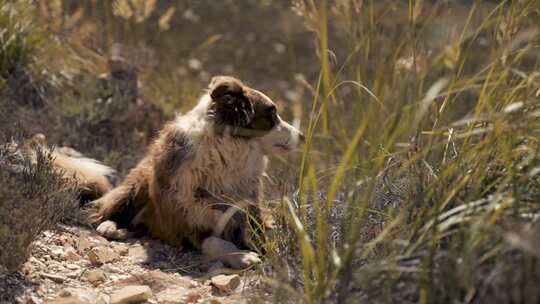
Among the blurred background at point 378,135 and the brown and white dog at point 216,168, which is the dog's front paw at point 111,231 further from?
the blurred background at point 378,135

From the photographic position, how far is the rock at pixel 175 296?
3285 mm

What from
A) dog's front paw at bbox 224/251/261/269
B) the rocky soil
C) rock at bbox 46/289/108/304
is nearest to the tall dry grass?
the rocky soil

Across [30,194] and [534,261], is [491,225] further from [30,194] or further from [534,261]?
[30,194]

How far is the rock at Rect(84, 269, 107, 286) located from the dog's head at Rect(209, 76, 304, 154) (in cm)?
123

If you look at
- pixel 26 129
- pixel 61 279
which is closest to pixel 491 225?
pixel 61 279

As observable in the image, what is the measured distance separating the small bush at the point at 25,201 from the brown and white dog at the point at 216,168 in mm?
602

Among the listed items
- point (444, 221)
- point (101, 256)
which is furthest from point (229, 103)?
point (444, 221)

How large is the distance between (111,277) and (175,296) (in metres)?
0.49

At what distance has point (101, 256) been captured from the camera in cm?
388

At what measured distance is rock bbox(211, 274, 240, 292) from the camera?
346cm

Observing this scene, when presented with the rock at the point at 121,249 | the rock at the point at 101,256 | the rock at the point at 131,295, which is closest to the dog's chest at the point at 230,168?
the rock at the point at 121,249

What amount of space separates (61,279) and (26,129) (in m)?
2.51

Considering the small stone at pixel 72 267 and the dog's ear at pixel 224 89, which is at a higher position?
the dog's ear at pixel 224 89

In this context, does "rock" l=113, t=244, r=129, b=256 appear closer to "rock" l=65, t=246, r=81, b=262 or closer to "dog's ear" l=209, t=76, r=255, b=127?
"rock" l=65, t=246, r=81, b=262
